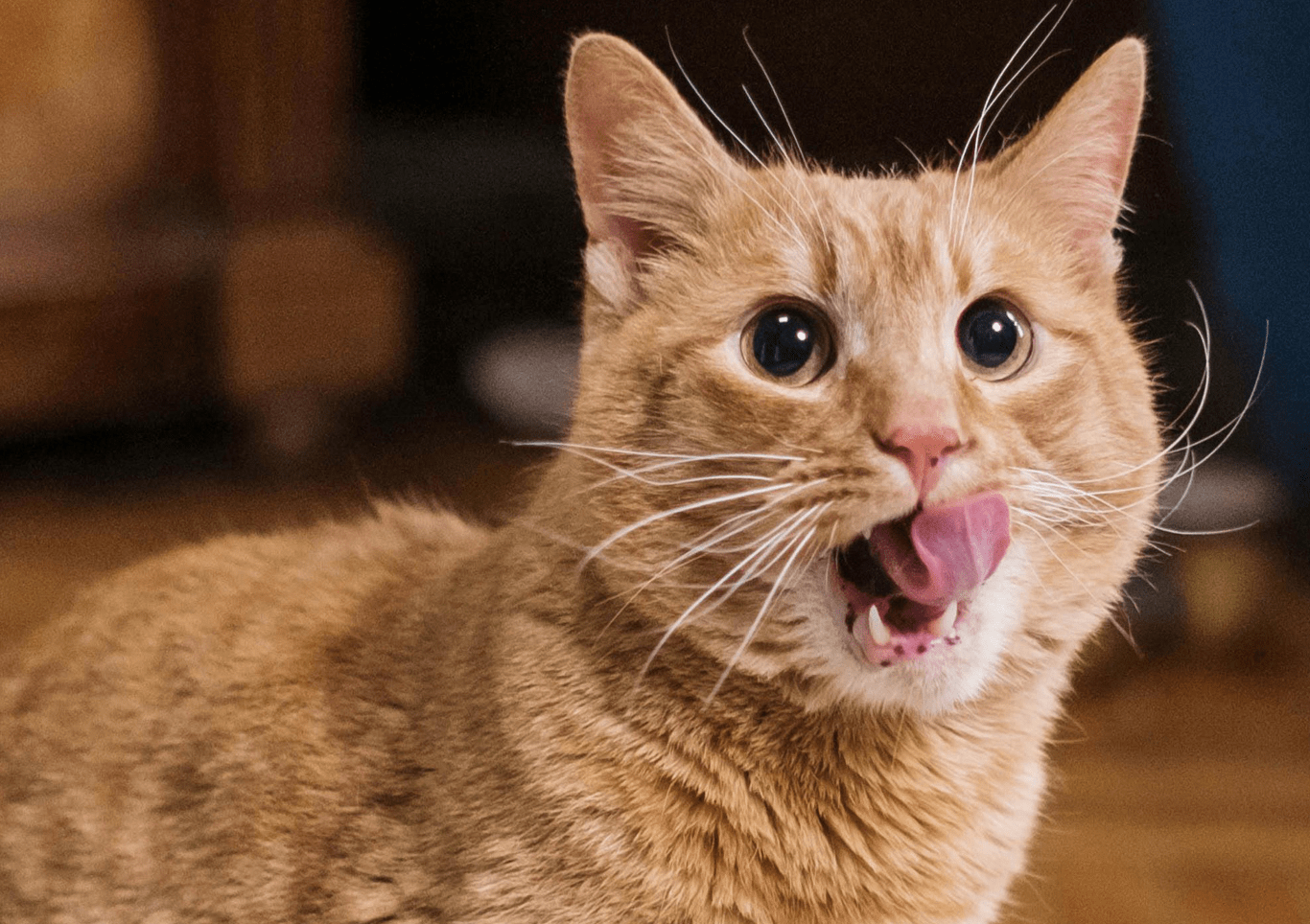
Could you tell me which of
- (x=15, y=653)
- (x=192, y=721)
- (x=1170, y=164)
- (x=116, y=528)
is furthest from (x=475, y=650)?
(x=116, y=528)

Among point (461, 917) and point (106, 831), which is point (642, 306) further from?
point (106, 831)

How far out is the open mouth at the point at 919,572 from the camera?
2.80ft

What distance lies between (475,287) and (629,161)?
216 centimetres

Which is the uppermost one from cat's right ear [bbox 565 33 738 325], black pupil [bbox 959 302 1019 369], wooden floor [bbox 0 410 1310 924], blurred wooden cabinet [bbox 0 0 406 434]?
cat's right ear [bbox 565 33 738 325]

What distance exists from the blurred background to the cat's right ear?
264 millimetres

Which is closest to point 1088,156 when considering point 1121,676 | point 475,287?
point 1121,676

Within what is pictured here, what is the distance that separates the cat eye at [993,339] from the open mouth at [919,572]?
0.48 feet

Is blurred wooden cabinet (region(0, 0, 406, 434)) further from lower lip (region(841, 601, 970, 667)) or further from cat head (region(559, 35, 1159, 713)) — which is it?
lower lip (region(841, 601, 970, 667))

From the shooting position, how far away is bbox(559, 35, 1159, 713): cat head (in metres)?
0.89

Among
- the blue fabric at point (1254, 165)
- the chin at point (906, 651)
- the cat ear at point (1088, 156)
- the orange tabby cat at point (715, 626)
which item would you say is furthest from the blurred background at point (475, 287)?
the chin at point (906, 651)

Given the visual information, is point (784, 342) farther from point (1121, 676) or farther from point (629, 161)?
point (1121, 676)

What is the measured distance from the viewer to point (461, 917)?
943 mm

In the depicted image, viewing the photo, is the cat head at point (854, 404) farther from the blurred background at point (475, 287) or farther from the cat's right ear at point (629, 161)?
the blurred background at point (475, 287)

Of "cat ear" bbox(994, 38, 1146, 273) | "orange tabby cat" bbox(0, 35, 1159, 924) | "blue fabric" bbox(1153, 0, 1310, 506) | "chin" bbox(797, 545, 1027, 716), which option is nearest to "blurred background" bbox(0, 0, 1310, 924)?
"blue fabric" bbox(1153, 0, 1310, 506)
